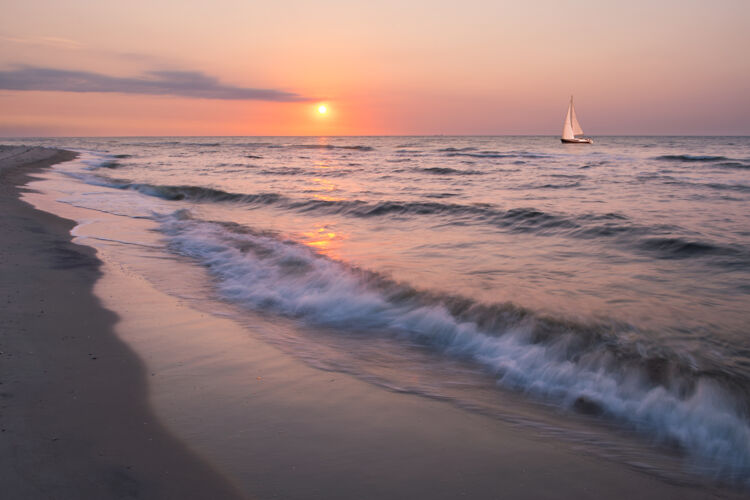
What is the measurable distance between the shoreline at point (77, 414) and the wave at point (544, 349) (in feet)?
6.36

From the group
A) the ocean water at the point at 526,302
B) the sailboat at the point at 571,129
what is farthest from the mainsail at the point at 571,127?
the ocean water at the point at 526,302

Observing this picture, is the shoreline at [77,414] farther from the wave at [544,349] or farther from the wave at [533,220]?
the wave at [533,220]

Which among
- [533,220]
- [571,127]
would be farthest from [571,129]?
[533,220]

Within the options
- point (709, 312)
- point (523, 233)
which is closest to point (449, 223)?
point (523, 233)

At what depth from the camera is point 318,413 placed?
10.5 feet

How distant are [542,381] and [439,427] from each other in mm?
1307

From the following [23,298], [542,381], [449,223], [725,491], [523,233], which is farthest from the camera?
[449,223]

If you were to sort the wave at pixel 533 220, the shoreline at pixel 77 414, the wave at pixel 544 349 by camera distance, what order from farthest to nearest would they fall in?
the wave at pixel 533 220
the wave at pixel 544 349
the shoreline at pixel 77 414

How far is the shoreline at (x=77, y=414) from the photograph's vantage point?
7.69ft

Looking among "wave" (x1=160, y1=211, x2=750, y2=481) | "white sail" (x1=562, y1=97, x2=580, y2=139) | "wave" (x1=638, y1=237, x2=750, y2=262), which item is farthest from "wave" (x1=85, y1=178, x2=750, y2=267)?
"white sail" (x1=562, y1=97, x2=580, y2=139)

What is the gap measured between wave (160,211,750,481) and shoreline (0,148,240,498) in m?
1.94

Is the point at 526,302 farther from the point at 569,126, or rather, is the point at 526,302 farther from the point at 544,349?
the point at 569,126

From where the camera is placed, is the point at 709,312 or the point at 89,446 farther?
the point at 709,312

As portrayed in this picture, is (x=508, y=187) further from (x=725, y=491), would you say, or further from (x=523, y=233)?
(x=725, y=491)
